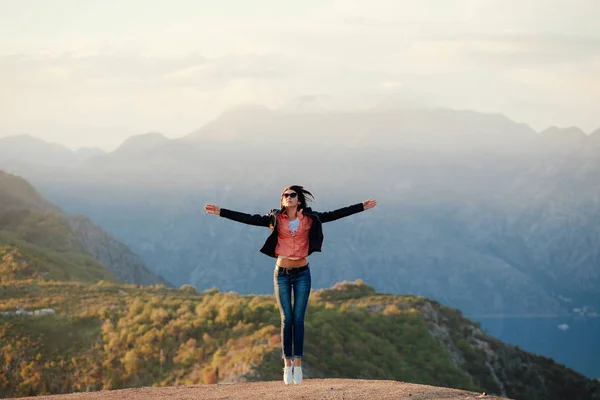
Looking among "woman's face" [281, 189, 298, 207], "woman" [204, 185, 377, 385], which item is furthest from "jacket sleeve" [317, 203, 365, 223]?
"woman's face" [281, 189, 298, 207]

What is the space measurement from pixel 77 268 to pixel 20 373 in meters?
24.8

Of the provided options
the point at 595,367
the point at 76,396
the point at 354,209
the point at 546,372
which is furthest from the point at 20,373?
the point at 595,367

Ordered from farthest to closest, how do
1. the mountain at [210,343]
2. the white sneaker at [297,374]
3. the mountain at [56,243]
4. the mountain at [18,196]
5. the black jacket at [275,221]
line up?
the mountain at [18,196] < the mountain at [56,243] < the mountain at [210,343] < the white sneaker at [297,374] < the black jacket at [275,221]

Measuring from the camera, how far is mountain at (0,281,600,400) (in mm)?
38062

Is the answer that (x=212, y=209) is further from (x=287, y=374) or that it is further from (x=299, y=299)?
(x=287, y=374)

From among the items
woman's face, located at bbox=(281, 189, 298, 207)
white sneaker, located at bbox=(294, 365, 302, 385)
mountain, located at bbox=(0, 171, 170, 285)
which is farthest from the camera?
mountain, located at bbox=(0, 171, 170, 285)

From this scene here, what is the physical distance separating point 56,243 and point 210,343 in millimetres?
37406

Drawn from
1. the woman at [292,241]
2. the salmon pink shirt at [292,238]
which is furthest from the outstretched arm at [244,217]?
the salmon pink shirt at [292,238]

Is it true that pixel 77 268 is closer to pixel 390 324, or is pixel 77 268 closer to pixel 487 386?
pixel 390 324

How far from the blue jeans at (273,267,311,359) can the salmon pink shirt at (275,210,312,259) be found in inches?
14.0

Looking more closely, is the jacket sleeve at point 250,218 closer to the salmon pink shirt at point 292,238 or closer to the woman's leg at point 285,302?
the salmon pink shirt at point 292,238

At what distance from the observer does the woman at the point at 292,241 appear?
1606 cm

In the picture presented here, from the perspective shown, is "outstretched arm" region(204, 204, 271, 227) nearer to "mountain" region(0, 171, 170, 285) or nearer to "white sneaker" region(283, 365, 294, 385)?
"white sneaker" region(283, 365, 294, 385)

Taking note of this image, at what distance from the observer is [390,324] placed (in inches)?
1841
